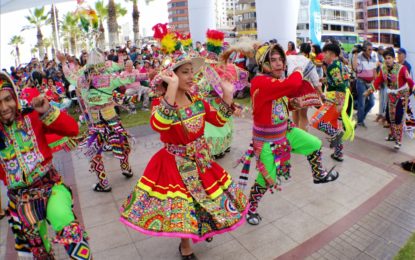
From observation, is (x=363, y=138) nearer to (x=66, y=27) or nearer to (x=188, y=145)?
(x=188, y=145)

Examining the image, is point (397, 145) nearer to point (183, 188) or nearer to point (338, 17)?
point (183, 188)

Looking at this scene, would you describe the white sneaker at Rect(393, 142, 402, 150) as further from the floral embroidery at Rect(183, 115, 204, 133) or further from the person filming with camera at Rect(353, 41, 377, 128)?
the floral embroidery at Rect(183, 115, 204, 133)

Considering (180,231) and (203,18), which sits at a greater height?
(203,18)

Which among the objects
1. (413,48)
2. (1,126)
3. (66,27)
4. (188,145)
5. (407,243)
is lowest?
(407,243)

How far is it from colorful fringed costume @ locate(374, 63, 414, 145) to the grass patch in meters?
3.32

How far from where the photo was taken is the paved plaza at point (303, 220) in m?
3.64

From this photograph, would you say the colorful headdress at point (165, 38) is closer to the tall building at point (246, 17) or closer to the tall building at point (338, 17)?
the tall building at point (338, 17)

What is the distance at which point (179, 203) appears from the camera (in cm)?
306

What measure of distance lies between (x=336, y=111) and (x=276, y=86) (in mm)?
2654

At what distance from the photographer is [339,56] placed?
19.6 feet

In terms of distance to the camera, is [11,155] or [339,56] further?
[339,56]

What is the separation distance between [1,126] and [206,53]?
12.3 ft

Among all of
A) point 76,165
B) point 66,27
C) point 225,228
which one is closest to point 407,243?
point 225,228

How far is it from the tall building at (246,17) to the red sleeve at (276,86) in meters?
71.6
